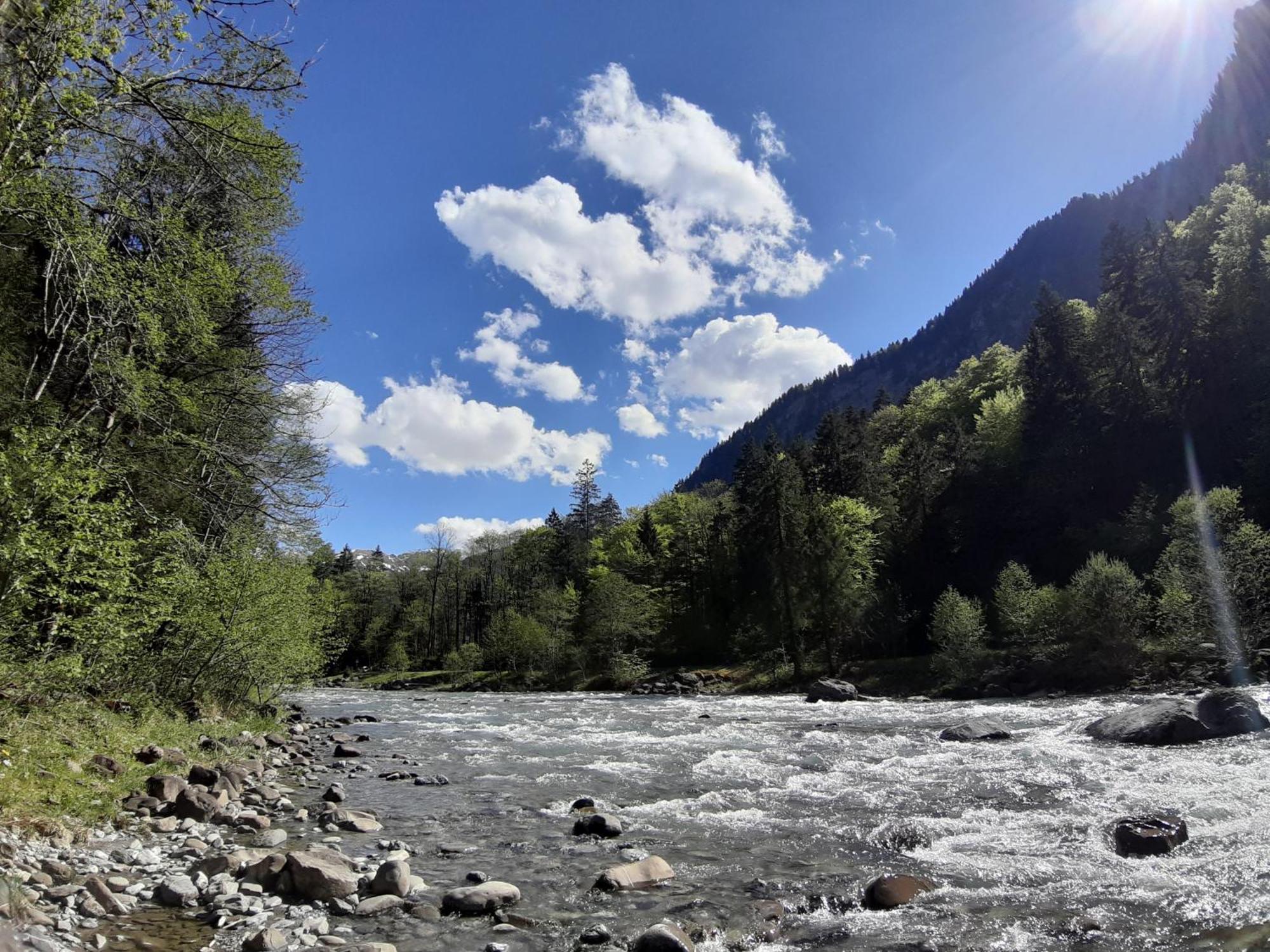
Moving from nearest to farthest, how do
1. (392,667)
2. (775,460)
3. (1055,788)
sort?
(1055,788) < (775,460) < (392,667)

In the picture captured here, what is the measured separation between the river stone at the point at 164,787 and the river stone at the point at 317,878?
3838mm

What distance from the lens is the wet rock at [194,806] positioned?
9.86 meters

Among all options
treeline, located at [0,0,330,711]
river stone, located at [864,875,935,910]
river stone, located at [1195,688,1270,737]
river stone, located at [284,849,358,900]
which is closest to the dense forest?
treeline, located at [0,0,330,711]

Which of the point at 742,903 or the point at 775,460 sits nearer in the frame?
the point at 742,903

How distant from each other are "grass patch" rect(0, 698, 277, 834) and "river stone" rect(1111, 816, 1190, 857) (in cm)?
1314

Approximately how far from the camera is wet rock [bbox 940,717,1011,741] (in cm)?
1919

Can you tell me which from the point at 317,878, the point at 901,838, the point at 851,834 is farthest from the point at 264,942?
the point at 901,838

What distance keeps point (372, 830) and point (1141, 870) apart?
10.7m

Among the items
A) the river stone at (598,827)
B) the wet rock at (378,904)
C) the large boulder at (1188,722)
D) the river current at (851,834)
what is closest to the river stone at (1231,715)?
the large boulder at (1188,722)

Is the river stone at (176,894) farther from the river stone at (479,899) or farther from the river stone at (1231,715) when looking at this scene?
the river stone at (1231,715)

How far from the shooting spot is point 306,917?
21.8ft

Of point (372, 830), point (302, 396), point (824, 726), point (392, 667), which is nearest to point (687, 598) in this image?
point (392, 667)

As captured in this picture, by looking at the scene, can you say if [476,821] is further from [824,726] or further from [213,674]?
[824,726]

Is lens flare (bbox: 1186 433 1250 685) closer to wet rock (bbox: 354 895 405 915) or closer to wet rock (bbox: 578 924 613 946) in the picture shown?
wet rock (bbox: 578 924 613 946)
